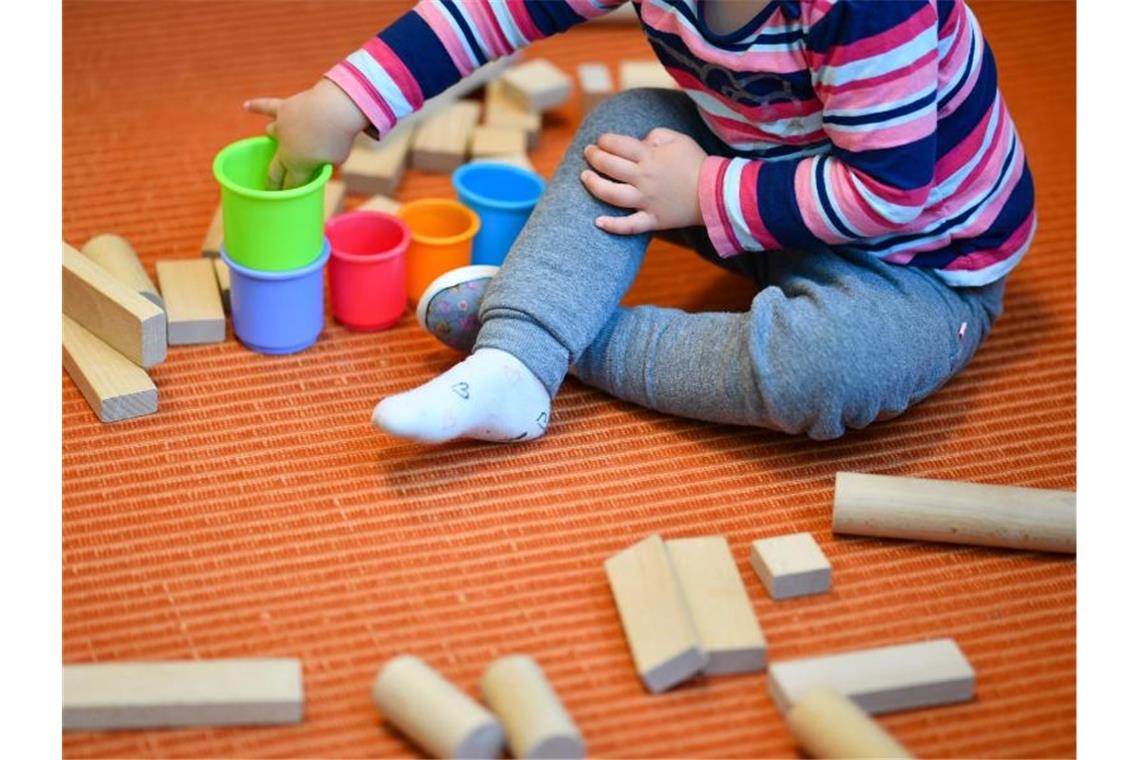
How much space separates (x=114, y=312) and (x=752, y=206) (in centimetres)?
53

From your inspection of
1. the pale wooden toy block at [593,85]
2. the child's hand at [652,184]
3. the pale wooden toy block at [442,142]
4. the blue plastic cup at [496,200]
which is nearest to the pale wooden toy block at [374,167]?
the pale wooden toy block at [442,142]

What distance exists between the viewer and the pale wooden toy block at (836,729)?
35.6 inches

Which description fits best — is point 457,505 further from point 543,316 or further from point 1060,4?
point 1060,4

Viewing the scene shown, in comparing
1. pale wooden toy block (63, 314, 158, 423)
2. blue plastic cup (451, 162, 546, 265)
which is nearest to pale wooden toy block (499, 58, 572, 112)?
blue plastic cup (451, 162, 546, 265)

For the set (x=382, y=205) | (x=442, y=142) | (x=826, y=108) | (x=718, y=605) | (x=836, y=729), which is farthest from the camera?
(x=442, y=142)

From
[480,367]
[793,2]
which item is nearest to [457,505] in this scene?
[480,367]

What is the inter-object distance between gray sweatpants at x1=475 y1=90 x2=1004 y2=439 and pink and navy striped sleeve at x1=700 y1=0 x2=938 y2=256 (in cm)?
5

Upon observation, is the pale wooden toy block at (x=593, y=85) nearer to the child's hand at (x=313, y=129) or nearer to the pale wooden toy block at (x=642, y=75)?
the pale wooden toy block at (x=642, y=75)

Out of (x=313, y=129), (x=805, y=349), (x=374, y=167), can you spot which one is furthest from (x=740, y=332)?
(x=374, y=167)

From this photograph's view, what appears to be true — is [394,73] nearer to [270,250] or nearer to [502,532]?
[270,250]

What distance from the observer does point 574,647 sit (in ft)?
3.34

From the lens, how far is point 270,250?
1214 mm

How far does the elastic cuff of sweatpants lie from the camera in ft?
3.82

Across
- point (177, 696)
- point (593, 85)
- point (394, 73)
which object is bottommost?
point (177, 696)
